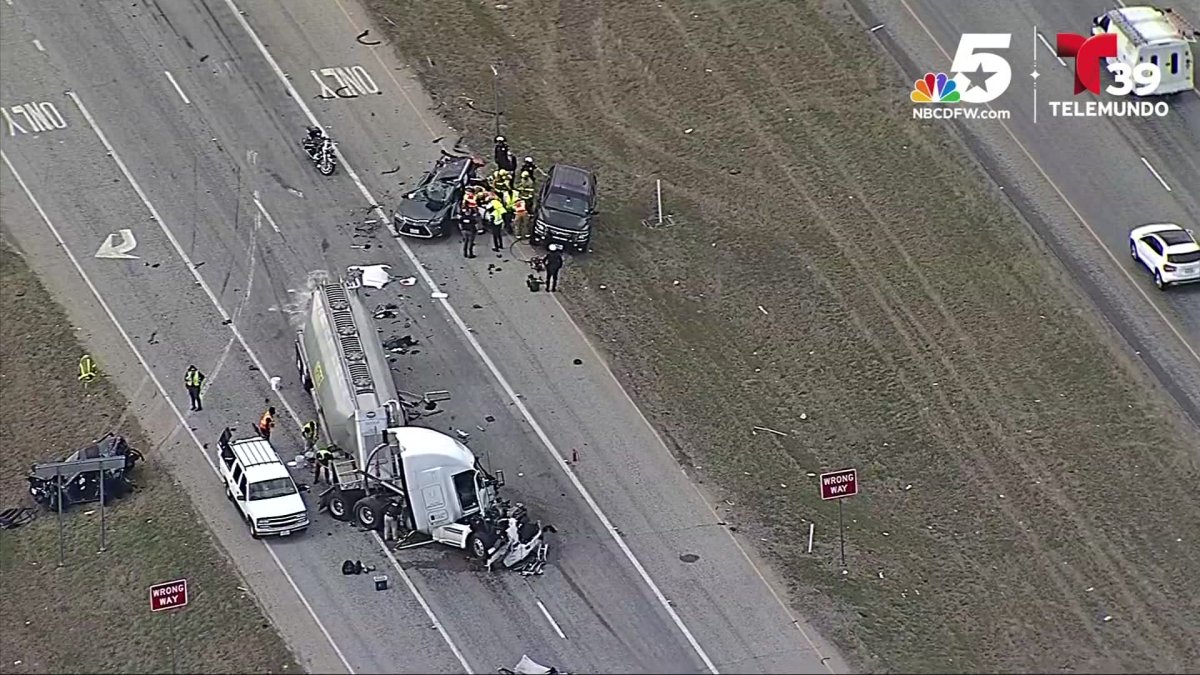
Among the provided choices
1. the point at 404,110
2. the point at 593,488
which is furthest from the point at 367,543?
the point at 404,110

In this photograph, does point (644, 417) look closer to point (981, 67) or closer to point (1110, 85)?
point (981, 67)

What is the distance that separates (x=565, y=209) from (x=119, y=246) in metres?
13.7

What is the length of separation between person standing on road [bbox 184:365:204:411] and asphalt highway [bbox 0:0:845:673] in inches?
18.8

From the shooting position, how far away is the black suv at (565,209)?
63.2 meters

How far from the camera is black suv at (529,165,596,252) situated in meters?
63.2

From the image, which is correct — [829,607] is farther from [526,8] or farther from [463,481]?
[526,8]

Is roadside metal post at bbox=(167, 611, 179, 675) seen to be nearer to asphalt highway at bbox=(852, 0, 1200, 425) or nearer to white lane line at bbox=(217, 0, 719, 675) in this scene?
white lane line at bbox=(217, 0, 719, 675)

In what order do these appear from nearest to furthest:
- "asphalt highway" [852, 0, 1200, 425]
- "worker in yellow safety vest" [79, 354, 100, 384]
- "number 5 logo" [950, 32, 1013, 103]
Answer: "worker in yellow safety vest" [79, 354, 100, 384] < "asphalt highway" [852, 0, 1200, 425] < "number 5 logo" [950, 32, 1013, 103]

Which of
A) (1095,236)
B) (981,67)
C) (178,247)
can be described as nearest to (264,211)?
(178,247)

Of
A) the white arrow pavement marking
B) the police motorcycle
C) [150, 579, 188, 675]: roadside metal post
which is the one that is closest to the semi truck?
[150, 579, 188, 675]: roadside metal post

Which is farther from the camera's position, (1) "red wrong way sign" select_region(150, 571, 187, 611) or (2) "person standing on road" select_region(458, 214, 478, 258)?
(2) "person standing on road" select_region(458, 214, 478, 258)

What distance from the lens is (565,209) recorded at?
6341 cm

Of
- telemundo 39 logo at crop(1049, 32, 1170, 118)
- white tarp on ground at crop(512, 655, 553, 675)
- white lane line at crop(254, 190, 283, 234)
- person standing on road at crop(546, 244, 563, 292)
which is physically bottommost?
telemundo 39 logo at crop(1049, 32, 1170, 118)

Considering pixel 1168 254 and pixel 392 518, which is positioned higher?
pixel 392 518
